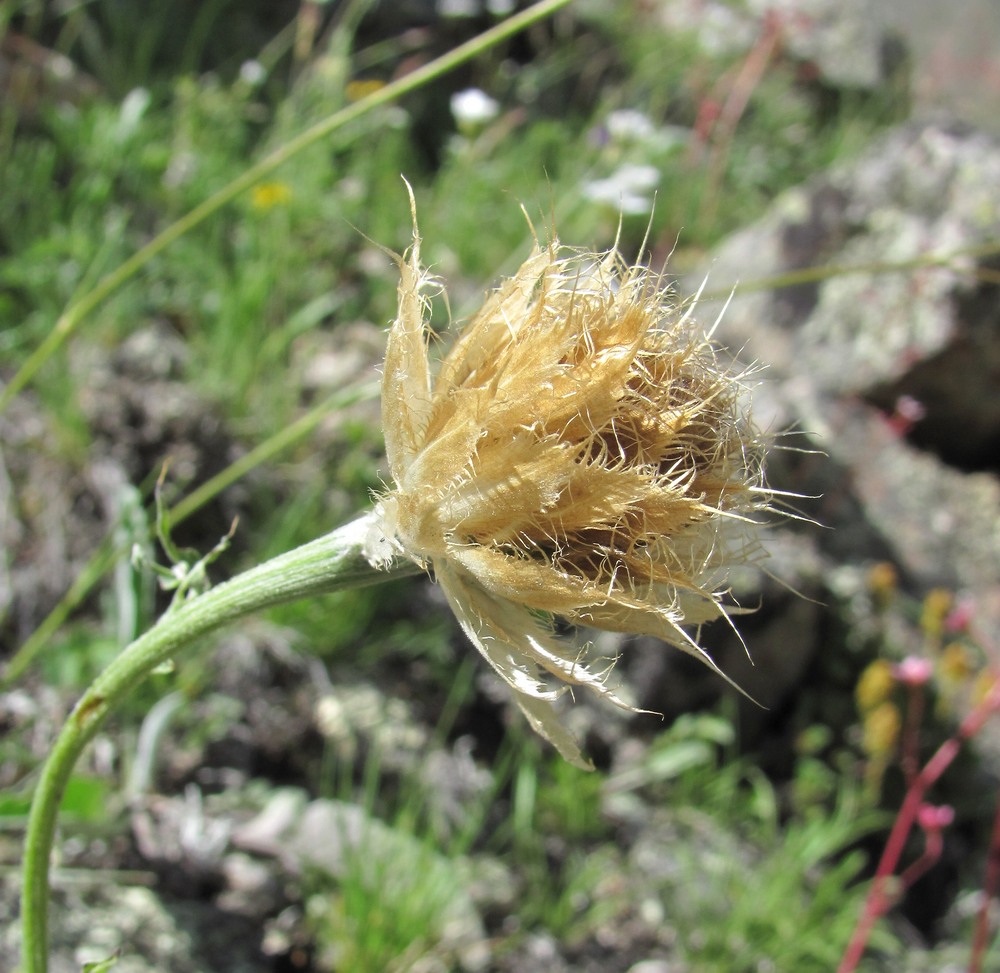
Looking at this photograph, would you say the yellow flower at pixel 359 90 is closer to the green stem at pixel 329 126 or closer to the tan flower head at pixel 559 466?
the green stem at pixel 329 126

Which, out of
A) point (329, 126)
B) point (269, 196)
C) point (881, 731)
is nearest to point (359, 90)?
point (269, 196)

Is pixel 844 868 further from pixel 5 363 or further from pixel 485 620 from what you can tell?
pixel 5 363

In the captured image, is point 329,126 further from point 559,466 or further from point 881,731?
point 881,731

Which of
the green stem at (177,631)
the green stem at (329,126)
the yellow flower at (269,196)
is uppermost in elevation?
the green stem at (329,126)

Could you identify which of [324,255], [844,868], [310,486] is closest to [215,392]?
[310,486]

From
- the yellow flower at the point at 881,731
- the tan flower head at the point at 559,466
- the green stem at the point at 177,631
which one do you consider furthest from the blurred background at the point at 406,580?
the tan flower head at the point at 559,466

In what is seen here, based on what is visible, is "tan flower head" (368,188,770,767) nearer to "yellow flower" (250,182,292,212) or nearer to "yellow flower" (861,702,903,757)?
"yellow flower" (861,702,903,757)
